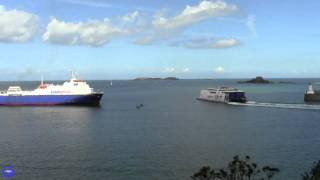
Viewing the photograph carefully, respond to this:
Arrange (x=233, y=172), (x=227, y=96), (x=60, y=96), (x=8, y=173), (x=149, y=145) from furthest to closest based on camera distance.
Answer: (x=227, y=96) < (x=60, y=96) < (x=149, y=145) < (x=233, y=172) < (x=8, y=173)

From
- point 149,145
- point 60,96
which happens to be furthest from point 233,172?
point 60,96

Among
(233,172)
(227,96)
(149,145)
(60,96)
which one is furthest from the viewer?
(227,96)

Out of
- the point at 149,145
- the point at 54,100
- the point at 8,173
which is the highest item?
the point at 8,173

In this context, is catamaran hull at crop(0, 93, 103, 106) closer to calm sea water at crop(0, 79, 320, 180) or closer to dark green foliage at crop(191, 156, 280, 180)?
calm sea water at crop(0, 79, 320, 180)

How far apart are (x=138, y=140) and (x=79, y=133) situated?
38.1 feet

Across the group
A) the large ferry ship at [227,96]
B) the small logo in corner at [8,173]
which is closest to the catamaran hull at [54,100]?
the large ferry ship at [227,96]

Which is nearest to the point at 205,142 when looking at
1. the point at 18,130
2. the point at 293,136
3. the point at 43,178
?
the point at 293,136

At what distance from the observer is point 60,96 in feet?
387

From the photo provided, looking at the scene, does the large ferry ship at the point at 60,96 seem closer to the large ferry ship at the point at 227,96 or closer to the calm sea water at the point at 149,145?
the large ferry ship at the point at 227,96

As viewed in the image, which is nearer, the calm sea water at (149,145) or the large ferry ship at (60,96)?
the calm sea water at (149,145)

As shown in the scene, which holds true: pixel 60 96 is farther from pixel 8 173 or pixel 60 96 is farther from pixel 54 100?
pixel 8 173

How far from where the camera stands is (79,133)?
6325 centimetres

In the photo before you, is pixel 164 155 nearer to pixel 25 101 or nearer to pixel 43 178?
pixel 43 178

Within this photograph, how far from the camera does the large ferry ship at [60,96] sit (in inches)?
4628
